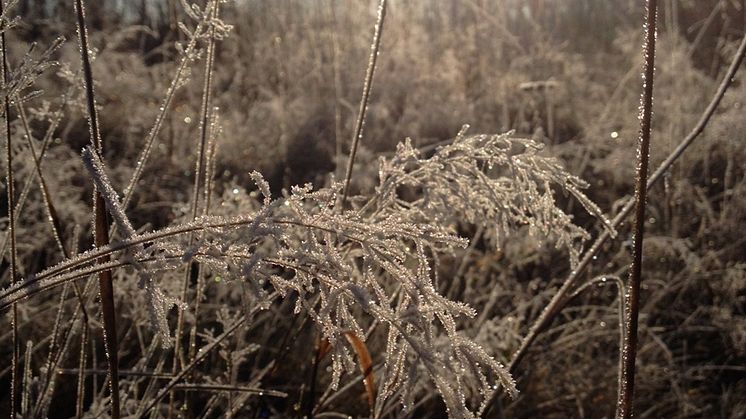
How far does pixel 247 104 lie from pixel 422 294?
156 inches

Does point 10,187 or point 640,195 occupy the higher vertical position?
point 640,195

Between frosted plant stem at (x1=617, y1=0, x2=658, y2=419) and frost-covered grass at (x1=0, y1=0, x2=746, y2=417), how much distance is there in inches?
4.7

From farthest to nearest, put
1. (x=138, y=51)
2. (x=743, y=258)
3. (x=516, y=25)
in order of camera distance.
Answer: (x=516, y=25) < (x=138, y=51) < (x=743, y=258)

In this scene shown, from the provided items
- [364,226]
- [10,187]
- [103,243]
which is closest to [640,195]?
[364,226]

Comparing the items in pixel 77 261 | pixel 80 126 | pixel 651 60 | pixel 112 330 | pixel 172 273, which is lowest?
pixel 80 126

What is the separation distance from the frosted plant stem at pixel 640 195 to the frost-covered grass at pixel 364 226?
0.12m

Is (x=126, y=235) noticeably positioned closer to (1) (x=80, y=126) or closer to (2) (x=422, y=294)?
(2) (x=422, y=294)

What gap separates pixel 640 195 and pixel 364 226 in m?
0.36

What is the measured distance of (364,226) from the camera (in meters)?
0.64

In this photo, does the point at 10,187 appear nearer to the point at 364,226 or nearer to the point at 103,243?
the point at 103,243

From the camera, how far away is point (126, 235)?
623 mm

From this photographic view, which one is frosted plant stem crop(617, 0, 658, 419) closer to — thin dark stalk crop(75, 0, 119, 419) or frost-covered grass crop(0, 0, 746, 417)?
frost-covered grass crop(0, 0, 746, 417)

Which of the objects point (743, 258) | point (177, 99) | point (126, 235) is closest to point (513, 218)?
point (126, 235)

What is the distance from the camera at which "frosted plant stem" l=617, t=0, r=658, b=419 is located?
31.6 inches
